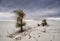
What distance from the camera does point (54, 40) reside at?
22.0ft

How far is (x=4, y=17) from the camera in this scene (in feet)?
30.7

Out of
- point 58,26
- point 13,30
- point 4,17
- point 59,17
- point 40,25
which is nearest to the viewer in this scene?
point 59,17

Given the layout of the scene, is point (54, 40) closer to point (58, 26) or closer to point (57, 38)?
point (57, 38)

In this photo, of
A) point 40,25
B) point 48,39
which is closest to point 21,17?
point 40,25

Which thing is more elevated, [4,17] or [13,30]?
[4,17]

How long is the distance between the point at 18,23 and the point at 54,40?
661cm

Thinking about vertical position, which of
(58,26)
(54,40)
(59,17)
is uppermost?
(59,17)

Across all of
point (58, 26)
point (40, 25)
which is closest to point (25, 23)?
point (40, 25)

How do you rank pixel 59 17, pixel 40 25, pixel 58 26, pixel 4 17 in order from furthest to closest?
1. pixel 40 25
2. pixel 4 17
3. pixel 58 26
4. pixel 59 17

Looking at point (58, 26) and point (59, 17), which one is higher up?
point (59, 17)

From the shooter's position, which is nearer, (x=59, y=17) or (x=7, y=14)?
(x=59, y=17)

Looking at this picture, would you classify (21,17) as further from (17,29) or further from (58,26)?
(58,26)

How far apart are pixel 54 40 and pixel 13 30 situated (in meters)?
6.76

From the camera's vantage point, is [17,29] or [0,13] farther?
[17,29]
